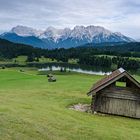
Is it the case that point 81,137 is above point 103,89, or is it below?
below

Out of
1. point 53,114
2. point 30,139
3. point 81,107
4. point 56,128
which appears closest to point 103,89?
point 81,107

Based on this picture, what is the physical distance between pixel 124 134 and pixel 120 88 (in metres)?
8.69

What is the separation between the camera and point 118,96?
31.6 m

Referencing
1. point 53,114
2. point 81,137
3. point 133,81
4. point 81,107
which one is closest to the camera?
point 81,137

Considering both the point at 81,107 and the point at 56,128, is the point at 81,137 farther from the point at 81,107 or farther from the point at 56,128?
the point at 81,107

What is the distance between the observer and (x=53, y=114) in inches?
1078

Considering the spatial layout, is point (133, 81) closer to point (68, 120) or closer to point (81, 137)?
point (68, 120)

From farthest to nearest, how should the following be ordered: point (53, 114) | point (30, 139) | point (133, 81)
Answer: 1. point (133, 81)
2. point (53, 114)
3. point (30, 139)

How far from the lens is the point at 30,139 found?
1838cm

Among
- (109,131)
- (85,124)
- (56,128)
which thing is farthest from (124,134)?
(56,128)

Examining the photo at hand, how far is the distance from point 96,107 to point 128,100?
3.43 meters

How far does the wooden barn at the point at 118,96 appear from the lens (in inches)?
1226

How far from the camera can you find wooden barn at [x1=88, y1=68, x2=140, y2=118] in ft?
102

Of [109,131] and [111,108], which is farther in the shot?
[111,108]
